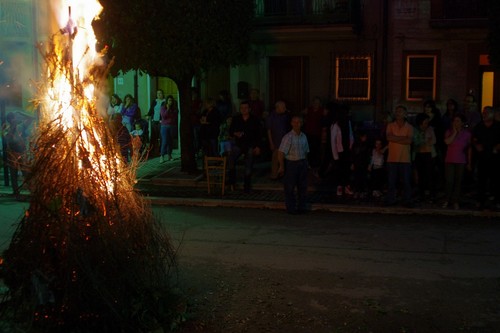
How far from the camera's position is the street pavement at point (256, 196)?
11.2 m

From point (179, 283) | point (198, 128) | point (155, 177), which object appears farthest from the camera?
point (198, 128)

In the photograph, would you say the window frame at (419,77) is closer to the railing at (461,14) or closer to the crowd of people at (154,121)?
the railing at (461,14)

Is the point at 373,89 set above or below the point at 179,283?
above

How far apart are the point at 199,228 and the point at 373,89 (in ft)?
29.3

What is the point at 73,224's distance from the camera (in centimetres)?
517

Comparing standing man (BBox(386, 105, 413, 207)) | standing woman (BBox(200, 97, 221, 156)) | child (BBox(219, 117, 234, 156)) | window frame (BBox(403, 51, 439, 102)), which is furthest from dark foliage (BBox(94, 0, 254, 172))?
window frame (BBox(403, 51, 439, 102))

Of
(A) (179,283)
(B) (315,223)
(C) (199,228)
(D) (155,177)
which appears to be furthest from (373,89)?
(A) (179,283)

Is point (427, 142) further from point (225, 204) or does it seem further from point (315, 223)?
point (225, 204)

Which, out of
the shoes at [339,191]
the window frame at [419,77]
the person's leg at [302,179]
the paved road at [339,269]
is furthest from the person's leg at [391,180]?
the window frame at [419,77]

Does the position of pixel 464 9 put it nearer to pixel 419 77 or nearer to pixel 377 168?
pixel 419 77

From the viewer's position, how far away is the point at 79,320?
5.21 m

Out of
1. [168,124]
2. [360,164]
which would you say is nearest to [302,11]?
[168,124]

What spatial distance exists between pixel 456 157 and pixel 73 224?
783 cm

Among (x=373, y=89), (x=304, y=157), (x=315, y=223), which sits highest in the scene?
(x=373, y=89)
